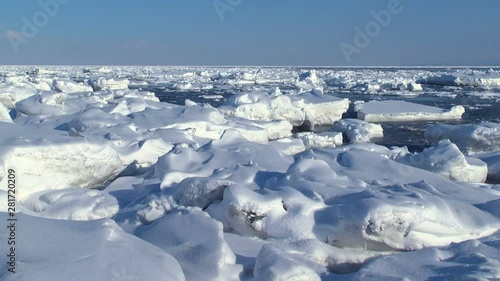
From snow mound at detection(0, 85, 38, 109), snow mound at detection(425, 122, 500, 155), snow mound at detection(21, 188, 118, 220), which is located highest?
snow mound at detection(21, 188, 118, 220)

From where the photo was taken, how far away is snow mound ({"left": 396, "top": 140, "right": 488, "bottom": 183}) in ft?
26.0

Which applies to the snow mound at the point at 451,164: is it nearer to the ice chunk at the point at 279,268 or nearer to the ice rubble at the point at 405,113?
the ice chunk at the point at 279,268

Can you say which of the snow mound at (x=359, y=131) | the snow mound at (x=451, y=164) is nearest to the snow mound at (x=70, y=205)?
the snow mound at (x=451, y=164)

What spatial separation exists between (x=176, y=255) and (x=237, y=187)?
1.11m

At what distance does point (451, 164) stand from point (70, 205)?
232 inches

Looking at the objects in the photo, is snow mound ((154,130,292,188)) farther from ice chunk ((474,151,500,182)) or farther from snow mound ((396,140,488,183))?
ice chunk ((474,151,500,182))

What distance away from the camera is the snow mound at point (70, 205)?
5.29 metres

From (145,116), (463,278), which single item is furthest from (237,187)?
(145,116)

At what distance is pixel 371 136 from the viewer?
13.7 meters

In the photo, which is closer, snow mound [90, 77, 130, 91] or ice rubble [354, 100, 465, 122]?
ice rubble [354, 100, 465, 122]

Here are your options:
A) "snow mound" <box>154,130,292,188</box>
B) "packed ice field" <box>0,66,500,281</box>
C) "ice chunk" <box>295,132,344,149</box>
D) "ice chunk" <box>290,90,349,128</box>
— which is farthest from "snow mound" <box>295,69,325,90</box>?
"snow mound" <box>154,130,292,188</box>

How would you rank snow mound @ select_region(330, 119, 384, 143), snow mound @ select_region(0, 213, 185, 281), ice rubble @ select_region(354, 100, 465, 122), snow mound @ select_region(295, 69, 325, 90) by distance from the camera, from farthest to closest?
snow mound @ select_region(295, 69, 325, 90), ice rubble @ select_region(354, 100, 465, 122), snow mound @ select_region(330, 119, 384, 143), snow mound @ select_region(0, 213, 185, 281)

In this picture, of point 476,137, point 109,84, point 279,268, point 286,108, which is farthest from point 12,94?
point 279,268

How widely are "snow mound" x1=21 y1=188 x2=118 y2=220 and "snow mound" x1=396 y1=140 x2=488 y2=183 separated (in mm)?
5198
